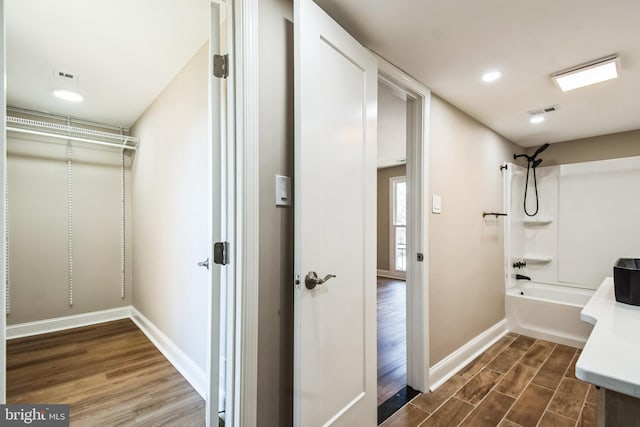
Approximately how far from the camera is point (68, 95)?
269 centimetres

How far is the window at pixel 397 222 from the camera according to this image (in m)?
6.19

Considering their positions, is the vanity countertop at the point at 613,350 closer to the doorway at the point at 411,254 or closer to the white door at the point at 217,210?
the doorway at the point at 411,254

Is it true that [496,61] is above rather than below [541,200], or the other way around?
above

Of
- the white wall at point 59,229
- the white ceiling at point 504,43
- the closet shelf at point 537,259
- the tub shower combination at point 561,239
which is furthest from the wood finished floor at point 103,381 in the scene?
the closet shelf at point 537,259

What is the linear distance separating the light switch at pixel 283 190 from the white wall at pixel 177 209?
18.5 inches

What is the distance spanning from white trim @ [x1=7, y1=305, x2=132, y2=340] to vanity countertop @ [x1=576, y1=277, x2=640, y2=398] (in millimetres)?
4335

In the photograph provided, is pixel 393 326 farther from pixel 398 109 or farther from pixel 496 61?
pixel 496 61

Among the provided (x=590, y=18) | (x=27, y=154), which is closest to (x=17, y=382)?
(x=27, y=154)

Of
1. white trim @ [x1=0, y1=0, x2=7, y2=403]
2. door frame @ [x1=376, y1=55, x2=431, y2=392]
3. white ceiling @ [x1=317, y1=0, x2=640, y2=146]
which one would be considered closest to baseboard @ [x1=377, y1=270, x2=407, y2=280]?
door frame @ [x1=376, y1=55, x2=431, y2=392]

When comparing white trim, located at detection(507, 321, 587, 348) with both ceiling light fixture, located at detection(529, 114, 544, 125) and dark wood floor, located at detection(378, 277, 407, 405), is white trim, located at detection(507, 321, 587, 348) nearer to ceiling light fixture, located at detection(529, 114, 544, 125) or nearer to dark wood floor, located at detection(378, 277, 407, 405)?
dark wood floor, located at detection(378, 277, 407, 405)

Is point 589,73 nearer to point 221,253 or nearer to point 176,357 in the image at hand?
point 221,253

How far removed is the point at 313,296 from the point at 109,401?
178 cm

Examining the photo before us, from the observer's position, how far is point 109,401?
1856 mm

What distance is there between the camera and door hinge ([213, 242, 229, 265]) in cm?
118
